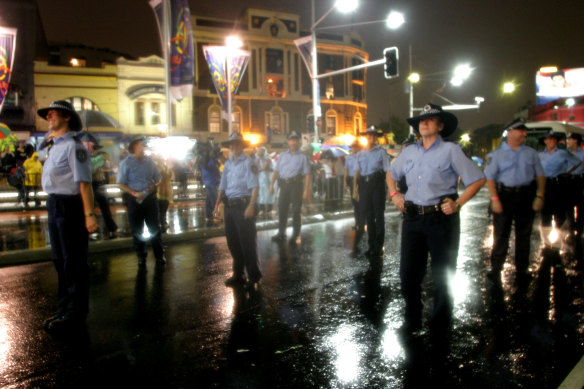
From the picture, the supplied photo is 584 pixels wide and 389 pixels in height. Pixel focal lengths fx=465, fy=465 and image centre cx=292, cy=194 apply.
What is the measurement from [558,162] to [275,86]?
38.1m

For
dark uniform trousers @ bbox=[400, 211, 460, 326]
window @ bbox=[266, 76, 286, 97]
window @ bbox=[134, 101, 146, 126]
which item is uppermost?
window @ bbox=[266, 76, 286, 97]

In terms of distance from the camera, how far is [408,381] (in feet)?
10.9

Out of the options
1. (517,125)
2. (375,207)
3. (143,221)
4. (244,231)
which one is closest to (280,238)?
(375,207)

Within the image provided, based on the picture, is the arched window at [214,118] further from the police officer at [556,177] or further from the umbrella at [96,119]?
the police officer at [556,177]

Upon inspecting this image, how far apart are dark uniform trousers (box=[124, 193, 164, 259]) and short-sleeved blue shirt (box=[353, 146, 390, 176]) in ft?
11.6

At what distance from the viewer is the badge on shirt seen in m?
4.51

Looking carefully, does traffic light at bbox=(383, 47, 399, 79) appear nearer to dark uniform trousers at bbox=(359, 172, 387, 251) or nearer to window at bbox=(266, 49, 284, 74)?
dark uniform trousers at bbox=(359, 172, 387, 251)

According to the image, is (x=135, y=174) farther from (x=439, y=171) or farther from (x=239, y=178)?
(x=439, y=171)

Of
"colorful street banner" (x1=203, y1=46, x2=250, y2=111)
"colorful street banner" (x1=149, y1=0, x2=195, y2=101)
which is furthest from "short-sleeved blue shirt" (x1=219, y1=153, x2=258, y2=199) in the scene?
"colorful street banner" (x1=203, y1=46, x2=250, y2=111)

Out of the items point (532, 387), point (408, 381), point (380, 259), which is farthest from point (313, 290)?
point (532, 387)

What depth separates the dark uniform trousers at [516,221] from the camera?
6.16m

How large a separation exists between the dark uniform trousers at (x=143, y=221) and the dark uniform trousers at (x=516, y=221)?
16.4 feet

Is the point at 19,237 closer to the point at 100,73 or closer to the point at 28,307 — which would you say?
the point at 28,307

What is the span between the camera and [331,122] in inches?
1873
